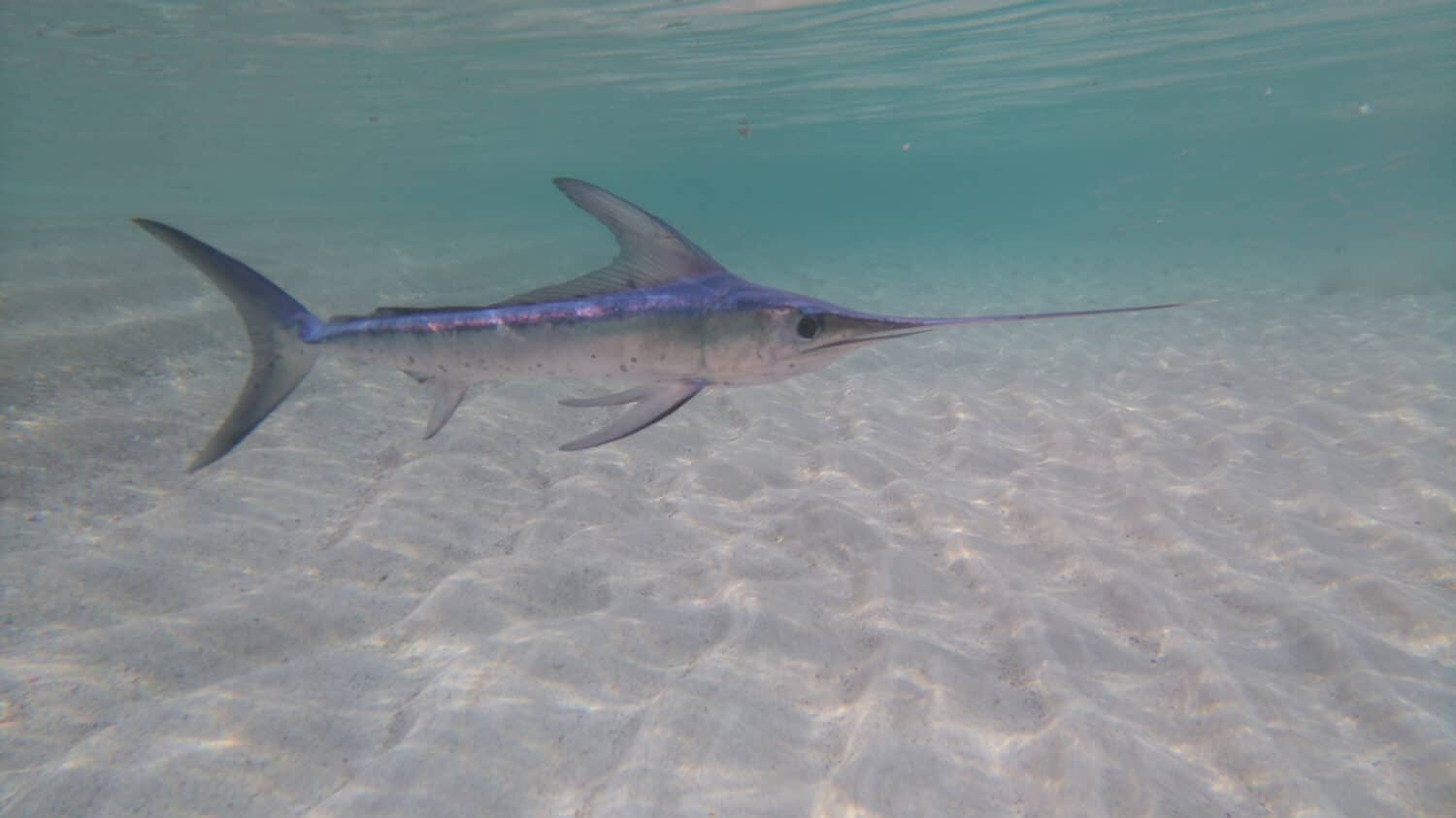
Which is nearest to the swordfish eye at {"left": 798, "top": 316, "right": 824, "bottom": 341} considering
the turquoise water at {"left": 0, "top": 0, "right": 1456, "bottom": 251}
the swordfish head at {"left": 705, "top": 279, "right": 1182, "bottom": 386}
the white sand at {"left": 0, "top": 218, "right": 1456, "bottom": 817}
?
the swordfish head at {"left": 705, "top": 279, "right": 1182, "bottom": 386}

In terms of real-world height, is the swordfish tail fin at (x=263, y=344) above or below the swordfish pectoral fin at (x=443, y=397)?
above

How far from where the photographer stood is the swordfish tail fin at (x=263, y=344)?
298 cm

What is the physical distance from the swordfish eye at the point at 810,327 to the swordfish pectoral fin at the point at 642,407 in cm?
43

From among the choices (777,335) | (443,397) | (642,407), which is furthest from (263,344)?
(777,335)

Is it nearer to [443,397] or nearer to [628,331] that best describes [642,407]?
[628,331]

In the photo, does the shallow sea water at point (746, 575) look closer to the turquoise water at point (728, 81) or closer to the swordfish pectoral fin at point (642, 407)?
the swordfish pectoral fin at point (642, 407)

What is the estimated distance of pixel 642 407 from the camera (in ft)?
7.75

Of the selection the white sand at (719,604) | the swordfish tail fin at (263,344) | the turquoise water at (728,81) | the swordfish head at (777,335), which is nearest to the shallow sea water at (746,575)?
the white sand at (719,604)

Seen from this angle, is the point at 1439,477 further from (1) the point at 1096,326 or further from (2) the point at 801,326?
(1) the point at 1096,326

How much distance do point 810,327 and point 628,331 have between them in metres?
0.69

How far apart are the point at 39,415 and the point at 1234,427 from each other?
10856 millimetres

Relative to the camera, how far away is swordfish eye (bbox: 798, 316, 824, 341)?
2320 millimetres

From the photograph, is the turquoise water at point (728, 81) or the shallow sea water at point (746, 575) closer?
the shallow sea water at point (746, 575)

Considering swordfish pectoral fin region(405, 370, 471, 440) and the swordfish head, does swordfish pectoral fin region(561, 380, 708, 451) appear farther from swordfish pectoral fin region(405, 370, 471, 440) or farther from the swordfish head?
swordfish pectoral fin region(405, 370, 471, 440)
